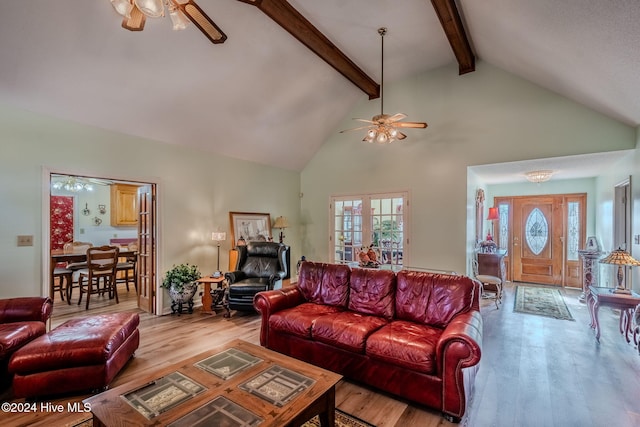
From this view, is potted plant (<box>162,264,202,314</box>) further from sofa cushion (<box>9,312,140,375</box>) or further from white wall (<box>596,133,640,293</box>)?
white wall (<box>596,133,640,293</box>)

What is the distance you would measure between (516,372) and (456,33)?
3981mm

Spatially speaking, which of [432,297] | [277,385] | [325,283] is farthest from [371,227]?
[277,385]

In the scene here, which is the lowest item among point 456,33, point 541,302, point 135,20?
point 541,302

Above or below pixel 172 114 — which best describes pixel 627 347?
below

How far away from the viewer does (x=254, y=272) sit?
4.95 meters

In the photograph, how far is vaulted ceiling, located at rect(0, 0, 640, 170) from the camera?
271 cm

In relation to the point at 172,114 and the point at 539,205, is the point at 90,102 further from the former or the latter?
the point at 539,205

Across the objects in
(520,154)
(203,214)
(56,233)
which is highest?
(520,154)

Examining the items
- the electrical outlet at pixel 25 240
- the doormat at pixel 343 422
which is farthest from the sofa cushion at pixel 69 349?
the electrical outlet at pixel 25 240

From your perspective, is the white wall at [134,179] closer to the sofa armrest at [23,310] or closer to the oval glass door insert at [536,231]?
the sofa armrest at [23,310]

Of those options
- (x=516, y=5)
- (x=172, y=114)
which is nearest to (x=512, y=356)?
(x=516, y=5)

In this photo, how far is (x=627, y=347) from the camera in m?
3.32

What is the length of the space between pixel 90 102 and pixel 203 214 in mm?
2187

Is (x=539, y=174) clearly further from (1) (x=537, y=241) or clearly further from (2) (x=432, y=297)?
(2) (x=432, y=297)
